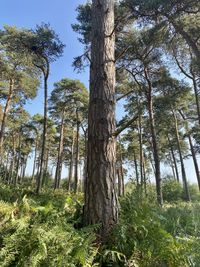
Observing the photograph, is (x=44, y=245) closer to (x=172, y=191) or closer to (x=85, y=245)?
(x=85, y=245)

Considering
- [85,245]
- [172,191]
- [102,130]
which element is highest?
[172,191]

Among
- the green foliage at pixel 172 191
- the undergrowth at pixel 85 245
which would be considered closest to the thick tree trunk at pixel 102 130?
the undergrowth at pixel 85 245

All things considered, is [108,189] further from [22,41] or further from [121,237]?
[22,41]

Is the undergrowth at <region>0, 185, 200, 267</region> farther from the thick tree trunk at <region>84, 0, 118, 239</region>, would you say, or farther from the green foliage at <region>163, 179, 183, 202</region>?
the green foliage at <region>163, 179, 183, 202</region>

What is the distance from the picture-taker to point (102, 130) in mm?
2979

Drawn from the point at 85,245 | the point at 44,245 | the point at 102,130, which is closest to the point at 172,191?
the point at 102,130

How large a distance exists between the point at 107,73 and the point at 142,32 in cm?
995

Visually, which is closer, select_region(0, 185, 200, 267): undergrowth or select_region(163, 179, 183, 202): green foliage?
select_region(0, 185, 200, 267): undergrowth

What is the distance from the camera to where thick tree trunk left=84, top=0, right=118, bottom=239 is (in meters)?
2.69

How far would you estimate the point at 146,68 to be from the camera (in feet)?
44.5

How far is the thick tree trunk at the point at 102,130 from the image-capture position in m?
2.69

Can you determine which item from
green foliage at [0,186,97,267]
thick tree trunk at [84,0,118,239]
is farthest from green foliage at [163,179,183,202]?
green foliage at [0,186,97,267]

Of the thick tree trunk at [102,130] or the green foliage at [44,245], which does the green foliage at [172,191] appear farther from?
the green foliage at [44,245]

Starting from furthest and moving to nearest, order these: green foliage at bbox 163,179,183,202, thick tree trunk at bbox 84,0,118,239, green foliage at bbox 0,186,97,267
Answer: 1. green foliage at bbox 163,179,183,202
2. thick tree trunk at bbox 84,0,118,239
3. green foliage at bbox 0,186,97,267
